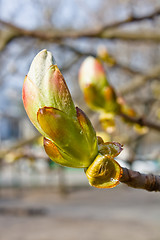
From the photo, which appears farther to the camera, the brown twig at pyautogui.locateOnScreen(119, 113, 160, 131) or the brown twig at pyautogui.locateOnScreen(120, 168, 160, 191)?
the brown twig at pyautogui.locateOnScreen(119, 113, 160, 131)

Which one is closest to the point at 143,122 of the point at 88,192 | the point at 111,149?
the point at 111,149

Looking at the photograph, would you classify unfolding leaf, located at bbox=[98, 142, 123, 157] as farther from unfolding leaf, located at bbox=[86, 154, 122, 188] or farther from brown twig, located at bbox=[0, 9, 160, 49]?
brown twig, located at bbox=[0, 9, 160, 49]

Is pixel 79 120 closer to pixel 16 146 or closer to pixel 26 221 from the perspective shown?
pixel 16 146

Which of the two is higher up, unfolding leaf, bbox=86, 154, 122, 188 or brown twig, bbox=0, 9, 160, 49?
brown twig, bbox=0, 9, 160, 49

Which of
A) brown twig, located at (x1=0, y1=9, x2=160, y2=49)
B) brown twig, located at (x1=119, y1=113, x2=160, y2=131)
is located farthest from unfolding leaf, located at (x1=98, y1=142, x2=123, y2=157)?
brown twig, located at (x1=0, y1=9, x2=160, y2=49)

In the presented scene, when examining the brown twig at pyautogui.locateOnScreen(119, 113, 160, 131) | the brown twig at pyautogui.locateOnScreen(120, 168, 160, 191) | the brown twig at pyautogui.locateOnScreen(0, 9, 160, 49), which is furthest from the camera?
the brown twig at pyautogui.locateOnScreen(0, 9, 160, 49)

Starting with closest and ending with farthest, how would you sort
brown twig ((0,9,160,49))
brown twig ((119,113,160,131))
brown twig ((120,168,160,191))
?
brown twig ((120,168,160,191)) < brown twig ((119,113,160,131)) < brown twig ((0,9,160,49))

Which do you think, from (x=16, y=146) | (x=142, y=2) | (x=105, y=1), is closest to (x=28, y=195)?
(x=105, y=1)

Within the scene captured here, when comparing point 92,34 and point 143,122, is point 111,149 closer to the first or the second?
point 143,122
